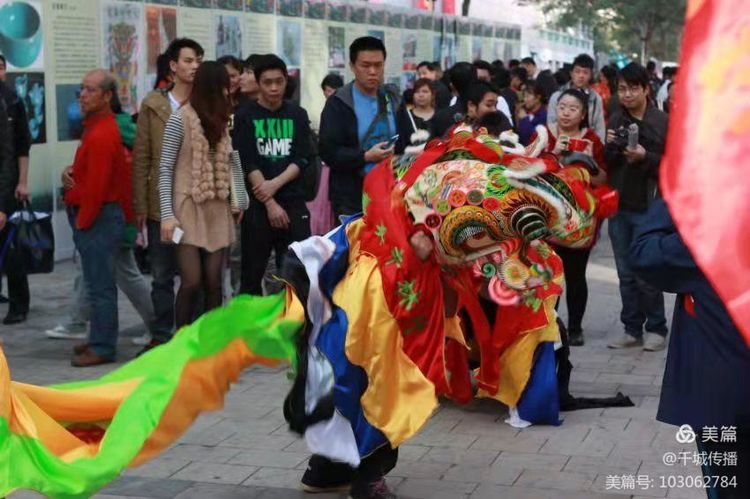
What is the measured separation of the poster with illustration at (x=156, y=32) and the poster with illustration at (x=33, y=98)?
1.24m

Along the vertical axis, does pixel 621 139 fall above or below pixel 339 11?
below

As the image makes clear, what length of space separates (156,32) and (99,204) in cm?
462

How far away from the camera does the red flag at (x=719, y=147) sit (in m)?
2.28

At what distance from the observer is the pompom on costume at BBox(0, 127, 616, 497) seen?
4.32 m

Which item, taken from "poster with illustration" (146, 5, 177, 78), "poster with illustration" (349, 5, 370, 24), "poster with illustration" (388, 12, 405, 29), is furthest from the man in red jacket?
"poster with illustration" (388, 12, 405, 29)

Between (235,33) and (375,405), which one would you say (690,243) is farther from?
(235,33)

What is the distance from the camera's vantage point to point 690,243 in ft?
7.84

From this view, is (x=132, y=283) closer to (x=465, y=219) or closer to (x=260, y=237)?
(x=260, y=237)

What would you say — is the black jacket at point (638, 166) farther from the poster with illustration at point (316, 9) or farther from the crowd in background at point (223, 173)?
the poster with illustration at point (316, 9)

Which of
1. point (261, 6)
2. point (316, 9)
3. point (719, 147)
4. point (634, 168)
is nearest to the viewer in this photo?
point (719, 147)

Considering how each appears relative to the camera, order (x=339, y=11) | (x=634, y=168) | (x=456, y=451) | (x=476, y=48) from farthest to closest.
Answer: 1. (x=476, y=48)
2. (x=339, y=11)
3. (x=634, y=168)
4. (x=456, y=451)

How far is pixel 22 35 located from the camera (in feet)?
33.7

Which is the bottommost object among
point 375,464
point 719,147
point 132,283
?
point 375,464

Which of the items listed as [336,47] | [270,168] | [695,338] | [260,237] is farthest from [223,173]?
[336,47]
